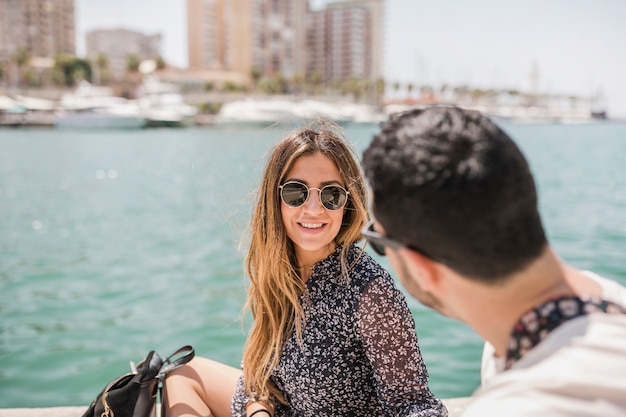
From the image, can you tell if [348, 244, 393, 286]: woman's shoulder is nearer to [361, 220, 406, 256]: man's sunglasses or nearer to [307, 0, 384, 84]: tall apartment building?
[361, 220, 406, 256]: man's sunglasses

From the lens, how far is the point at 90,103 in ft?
211

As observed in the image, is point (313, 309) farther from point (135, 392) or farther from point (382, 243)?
point (382, 243)

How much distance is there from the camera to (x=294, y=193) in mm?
2383

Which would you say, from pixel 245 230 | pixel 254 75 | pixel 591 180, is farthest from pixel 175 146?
pixel 254 75

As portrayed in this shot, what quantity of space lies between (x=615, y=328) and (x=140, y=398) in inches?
81.4

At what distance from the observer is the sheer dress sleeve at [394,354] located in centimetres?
191

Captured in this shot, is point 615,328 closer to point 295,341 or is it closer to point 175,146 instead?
point 295,341

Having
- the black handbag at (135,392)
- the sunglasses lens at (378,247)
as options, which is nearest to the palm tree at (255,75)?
the black handbag at (135,392)

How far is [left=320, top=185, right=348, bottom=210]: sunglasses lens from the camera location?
237cm

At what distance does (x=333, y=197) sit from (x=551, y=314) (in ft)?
4.68

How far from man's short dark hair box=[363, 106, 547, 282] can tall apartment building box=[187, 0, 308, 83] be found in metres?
102

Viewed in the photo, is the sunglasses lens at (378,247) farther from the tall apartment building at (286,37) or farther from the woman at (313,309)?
the tall apartment building at (286,37)

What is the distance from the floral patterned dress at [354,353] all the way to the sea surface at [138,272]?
691 mm

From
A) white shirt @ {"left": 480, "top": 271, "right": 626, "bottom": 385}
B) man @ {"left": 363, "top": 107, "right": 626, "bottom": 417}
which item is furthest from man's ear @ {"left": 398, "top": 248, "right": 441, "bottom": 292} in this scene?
white shirt @ {"left": 480, "top": 271, "right": 626, "bottom": 385}
